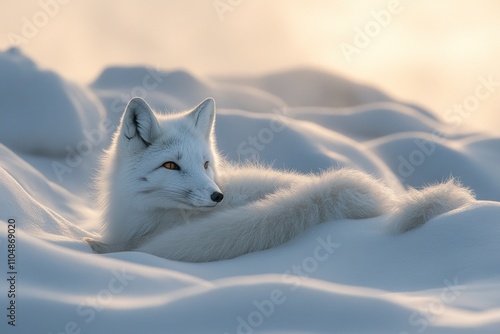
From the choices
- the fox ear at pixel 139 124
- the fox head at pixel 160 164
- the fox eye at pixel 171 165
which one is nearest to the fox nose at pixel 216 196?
the fox head at pixel 160 164

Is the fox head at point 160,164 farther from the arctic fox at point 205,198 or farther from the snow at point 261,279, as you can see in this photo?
the snow at point 261,279

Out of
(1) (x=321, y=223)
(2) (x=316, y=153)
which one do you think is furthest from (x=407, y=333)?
(2) (x=316, y=153)

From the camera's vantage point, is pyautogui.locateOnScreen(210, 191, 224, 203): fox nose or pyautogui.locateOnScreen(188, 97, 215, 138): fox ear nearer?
pyautogui.locateOnScreen(210, 191, 224, 203): fox nose

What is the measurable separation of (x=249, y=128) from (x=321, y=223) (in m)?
3.64

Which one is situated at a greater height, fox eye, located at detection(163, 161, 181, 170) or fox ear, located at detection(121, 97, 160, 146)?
fox ear, located at detection(121, 97, 160, 146)

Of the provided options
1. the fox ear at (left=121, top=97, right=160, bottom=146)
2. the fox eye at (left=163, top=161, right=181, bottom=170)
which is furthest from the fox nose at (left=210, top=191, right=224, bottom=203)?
the fox ear at (left=121, top=97, right=160, bottom=146)

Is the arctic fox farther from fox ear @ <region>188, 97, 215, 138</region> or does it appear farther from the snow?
the snow

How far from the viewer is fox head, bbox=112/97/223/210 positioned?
293cm

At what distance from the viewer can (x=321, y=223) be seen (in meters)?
2.79

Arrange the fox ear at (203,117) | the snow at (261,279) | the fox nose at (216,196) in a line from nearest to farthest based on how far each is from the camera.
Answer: the snow at (261,279)
the fox nose at (216,196)
the fox ear at (203,117)

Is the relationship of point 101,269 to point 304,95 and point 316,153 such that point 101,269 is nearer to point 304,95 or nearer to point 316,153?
point 316,153

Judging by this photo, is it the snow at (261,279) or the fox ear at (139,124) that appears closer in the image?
the snow at (261,279)

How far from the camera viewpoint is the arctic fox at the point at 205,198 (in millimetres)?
2662

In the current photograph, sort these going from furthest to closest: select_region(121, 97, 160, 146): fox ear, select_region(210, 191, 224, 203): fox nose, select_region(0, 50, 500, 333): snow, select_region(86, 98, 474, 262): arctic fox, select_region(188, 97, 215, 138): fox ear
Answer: select_region(188, 97, 215, 138): fox ear < select_region(121, 97, 160, 146): fox ear < select_region(210, 191, 224, 203): fox nose < select_region(86, 98, 474, 262): arctic fox < select_region(0, 50, 500, 333): snow
